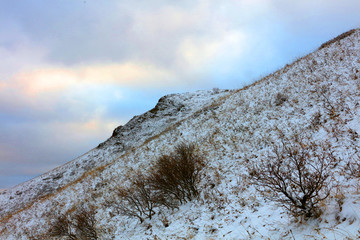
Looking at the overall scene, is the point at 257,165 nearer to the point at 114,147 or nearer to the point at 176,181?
the point at 176,181

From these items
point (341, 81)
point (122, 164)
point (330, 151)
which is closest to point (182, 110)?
point (122, 164)

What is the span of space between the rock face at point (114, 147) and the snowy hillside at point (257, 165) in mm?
7042

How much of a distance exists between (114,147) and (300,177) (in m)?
23.3

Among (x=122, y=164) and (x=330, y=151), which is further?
(x=122, y=164)

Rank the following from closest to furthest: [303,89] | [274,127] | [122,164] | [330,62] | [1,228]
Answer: [274,127] → [303,89] → [330,62] → [1,228] → [122,164]

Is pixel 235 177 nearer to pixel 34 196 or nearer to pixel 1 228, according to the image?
pixel 1 228

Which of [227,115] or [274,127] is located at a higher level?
[227,115]

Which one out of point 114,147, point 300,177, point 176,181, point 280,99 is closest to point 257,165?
point 176,181

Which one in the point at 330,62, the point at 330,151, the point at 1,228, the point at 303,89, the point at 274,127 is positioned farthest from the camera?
the point at 1,228

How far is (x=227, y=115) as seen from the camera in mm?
14117

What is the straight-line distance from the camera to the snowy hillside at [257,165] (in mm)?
3820

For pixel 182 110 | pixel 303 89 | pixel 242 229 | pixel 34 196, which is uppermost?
pixel 182 110

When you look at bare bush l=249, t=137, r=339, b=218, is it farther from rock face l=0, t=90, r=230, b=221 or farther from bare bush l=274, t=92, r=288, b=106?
rock face l=0, t=90, r=230, b=221

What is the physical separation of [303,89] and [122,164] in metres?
13.6
